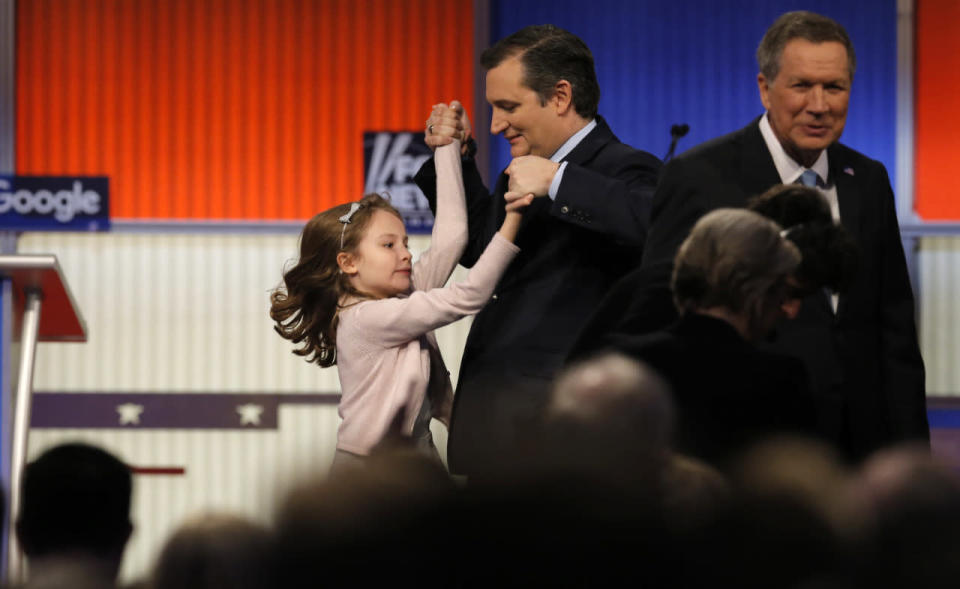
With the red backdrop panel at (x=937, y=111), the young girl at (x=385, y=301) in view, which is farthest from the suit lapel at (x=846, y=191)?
the red backdrop panel at (x=937, y=111)

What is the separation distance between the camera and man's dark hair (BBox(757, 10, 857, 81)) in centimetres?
182

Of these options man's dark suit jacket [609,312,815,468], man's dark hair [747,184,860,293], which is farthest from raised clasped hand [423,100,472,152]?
man's dark suit jacket [609,312,815,468]

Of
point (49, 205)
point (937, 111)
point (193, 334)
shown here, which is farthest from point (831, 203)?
point (49, 205)

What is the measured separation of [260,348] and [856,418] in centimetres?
538

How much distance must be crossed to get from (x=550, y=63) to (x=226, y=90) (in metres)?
4.97

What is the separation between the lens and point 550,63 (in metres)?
2.35

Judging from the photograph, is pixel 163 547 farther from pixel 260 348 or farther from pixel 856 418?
pixel 260 348

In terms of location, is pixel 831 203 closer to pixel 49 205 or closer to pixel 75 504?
pixel 75 504

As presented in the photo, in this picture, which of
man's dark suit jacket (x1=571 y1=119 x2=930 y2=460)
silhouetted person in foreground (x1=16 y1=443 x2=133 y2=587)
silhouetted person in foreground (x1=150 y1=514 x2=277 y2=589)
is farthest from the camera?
man's dark suit jacket (x1=571 y1=119 x2=930 y2=460)

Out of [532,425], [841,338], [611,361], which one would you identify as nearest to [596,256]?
[841,338]

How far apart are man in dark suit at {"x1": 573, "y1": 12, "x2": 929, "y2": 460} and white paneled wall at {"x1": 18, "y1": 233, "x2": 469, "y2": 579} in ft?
16.0

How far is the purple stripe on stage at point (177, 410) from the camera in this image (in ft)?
21.9

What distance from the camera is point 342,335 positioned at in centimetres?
241

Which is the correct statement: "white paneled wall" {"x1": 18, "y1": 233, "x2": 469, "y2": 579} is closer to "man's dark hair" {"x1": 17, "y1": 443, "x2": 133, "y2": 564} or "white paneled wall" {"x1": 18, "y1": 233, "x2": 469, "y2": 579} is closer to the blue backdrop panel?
the blue backdrop panel
